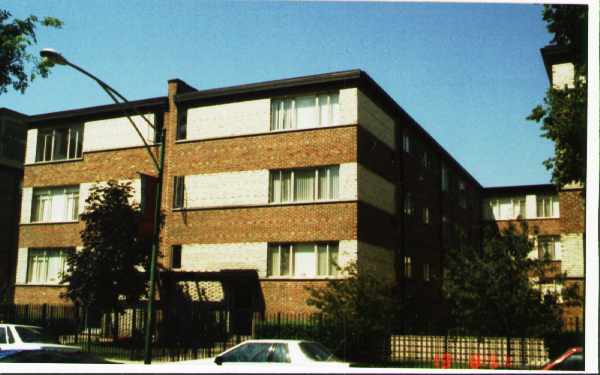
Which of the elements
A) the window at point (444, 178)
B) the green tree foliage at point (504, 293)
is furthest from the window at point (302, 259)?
the window at point (444, 178)

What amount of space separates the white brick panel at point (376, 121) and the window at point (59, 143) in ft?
53.1

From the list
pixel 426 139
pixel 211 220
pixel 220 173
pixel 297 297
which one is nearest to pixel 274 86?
pixel 220 173

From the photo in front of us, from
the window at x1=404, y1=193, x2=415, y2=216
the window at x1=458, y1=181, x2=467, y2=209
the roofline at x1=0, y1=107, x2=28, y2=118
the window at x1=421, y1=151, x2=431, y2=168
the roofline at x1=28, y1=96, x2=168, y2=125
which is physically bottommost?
the window at x1=404, y1=193, x2=415, y2=216

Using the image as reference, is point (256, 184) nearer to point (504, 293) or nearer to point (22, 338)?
point (504, 293)

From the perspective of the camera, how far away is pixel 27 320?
1240 inches

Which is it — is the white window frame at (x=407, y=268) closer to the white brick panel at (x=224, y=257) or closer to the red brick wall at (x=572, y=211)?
the white brick panel at (x=224, y=257)

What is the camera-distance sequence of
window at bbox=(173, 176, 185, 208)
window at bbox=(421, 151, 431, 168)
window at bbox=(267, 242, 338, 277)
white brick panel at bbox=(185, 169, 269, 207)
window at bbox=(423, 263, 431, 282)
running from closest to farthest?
1. window at bbox=(267, 242, 338, 277)
2. white brick panel at bbox=(185, 169, 269, 207)
3. window at bbox=(173, 176, 185, 208)
4. window at bbox=(423, 263, 431, 282)
5. window at bbox=(421, 151, 431, 168)

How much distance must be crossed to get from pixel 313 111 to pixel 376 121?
334 centimetres

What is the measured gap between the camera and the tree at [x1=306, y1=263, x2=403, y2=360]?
23.1 metres

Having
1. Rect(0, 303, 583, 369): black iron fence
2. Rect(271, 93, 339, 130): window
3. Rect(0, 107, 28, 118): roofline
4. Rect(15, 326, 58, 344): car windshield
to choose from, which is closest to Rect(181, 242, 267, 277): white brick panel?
Rect(0, 303, 583, 369): black iron fence

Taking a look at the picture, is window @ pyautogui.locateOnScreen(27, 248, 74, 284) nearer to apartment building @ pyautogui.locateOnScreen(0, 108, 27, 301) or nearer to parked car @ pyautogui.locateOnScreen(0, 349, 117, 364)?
apartment building @ pyautogui.locateOnScreen(0, 108, 27, 301)

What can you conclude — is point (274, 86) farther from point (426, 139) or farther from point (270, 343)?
point (270, 343)

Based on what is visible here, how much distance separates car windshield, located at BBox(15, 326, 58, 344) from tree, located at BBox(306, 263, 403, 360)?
8.89 meters

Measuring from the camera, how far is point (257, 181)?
30.7 m
